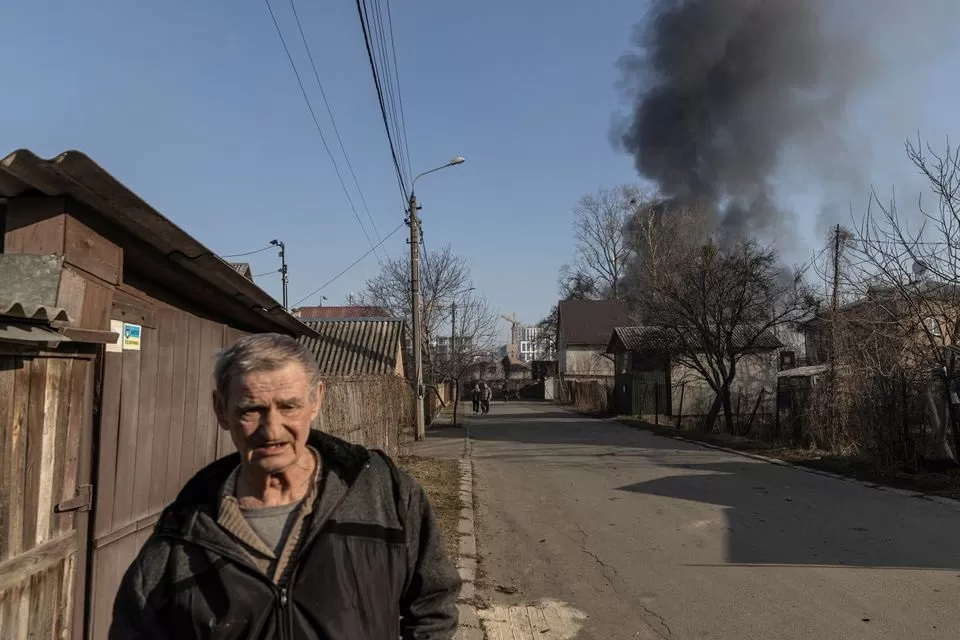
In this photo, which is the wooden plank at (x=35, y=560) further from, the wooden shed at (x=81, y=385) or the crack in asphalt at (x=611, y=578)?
the crack in asphalt at (x=611, y=578)

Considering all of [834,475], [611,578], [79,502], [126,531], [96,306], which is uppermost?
[96,306]

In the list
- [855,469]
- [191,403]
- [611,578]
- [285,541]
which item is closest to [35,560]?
[191,403]

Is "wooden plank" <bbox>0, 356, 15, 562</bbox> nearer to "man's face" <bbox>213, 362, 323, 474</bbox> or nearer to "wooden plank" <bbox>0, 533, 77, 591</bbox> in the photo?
"wooden plank" <bbox>0, 533, 77, 591</bbox>

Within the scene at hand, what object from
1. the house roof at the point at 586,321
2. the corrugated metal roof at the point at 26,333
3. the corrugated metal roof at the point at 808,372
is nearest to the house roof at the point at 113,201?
the corrugated metal roof at the point at 26,333

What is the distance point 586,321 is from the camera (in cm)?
5997

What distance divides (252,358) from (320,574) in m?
0.64

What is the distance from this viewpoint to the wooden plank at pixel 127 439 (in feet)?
13.9

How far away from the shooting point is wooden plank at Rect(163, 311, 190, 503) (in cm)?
506

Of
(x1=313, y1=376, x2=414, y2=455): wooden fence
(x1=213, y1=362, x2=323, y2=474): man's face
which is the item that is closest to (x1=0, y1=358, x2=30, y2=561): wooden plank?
(x1=213, y1=362, x2=323, y2=474): man's face

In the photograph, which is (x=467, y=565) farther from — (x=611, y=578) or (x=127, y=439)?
(x=127, y=439)

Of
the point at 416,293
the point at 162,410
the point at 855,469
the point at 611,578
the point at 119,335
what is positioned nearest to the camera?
the point at 119,335

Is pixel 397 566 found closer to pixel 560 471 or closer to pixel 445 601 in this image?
pixel 445 601

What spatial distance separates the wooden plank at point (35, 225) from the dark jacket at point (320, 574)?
2129 millimetres

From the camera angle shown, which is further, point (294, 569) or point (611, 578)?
point (611, 578)
